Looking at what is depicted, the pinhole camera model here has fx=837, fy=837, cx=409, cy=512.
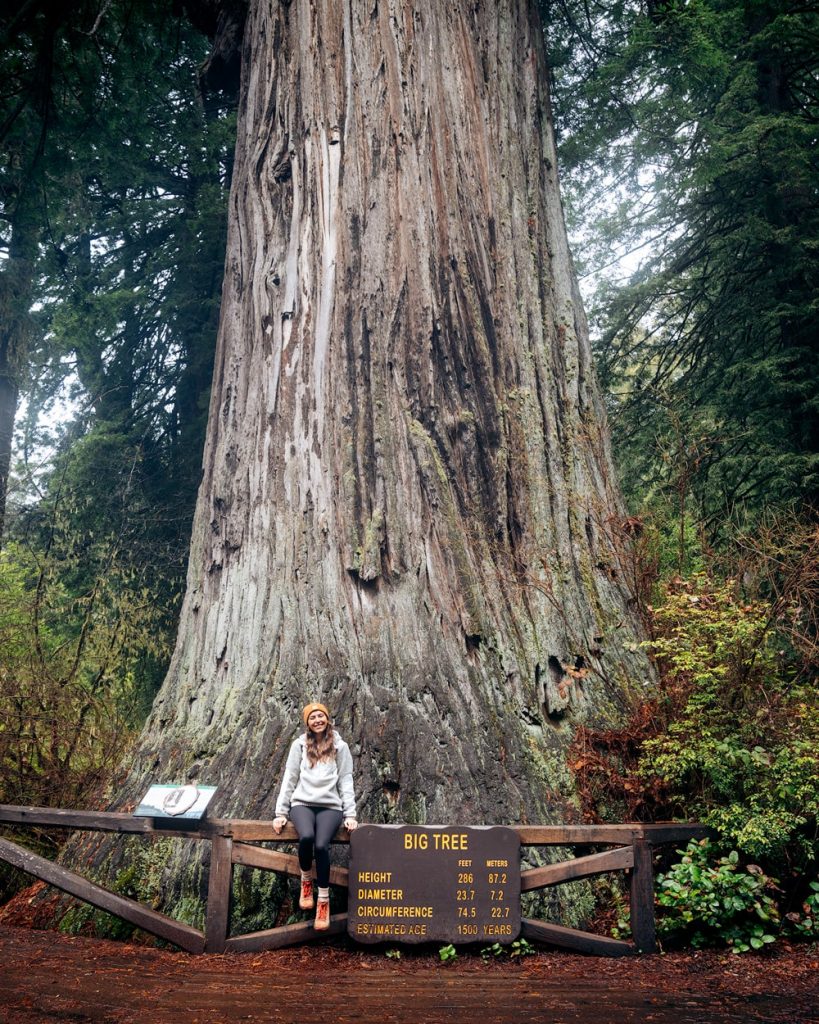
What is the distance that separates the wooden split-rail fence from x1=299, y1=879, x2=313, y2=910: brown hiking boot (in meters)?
0.06

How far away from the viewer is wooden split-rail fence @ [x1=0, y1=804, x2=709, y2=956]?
13.9 feet

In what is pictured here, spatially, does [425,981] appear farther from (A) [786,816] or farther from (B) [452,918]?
(A) [786,816]

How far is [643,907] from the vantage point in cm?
435

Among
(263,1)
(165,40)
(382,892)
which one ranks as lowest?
(382,892)

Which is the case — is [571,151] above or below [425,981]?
above

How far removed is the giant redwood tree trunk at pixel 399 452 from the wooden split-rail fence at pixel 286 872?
1.44ft

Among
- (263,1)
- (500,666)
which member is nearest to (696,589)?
(500,666)

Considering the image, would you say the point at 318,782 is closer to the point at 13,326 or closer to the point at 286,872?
the point at 286,872

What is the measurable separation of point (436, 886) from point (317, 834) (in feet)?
2.16

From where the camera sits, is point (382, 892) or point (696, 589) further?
point (696, 589)

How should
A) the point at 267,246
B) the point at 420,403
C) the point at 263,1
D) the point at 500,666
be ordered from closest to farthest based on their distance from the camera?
the point at 500,666, the point at 420,403, the point at 267,246, the point at 263,1

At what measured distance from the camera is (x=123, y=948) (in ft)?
14.3

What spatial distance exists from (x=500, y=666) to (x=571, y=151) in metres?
8.51

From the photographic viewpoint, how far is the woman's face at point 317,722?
14.9 feet
